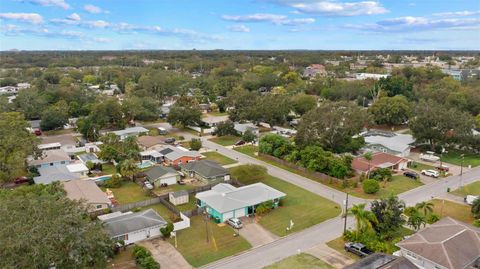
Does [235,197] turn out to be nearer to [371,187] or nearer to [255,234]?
[255,234]

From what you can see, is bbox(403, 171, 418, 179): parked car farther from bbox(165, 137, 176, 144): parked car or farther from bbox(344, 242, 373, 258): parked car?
bbox(165, 137, 176, 144): parked car

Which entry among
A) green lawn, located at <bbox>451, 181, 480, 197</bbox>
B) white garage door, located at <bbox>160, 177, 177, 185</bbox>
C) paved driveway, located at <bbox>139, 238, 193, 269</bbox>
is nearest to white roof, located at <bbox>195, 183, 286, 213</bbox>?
paved driveway, located at <bbox>139, 238, 193, 269</bbox>

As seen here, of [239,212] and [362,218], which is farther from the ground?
[362,218]

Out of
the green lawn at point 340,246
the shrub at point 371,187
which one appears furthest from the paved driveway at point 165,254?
the shrub at point 371,187

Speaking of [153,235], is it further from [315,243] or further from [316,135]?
[316,135]

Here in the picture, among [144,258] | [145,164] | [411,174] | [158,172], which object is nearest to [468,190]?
[411,174]

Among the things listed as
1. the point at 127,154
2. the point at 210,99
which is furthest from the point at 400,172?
the point at 210,99
